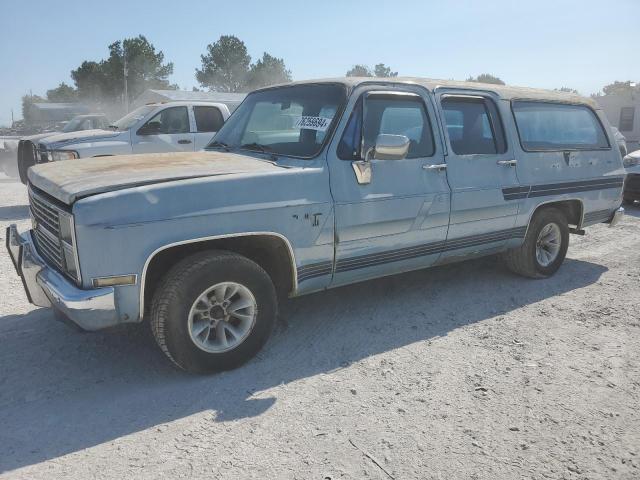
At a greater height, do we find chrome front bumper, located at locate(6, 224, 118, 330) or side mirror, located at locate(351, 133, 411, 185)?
side mirror, located at locate(351, 133, 411, 185)

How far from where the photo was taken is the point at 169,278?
123 inches

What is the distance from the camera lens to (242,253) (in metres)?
3.64

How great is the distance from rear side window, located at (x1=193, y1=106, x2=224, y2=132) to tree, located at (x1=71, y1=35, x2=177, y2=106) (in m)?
58.4

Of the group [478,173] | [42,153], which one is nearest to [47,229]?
[478,173]

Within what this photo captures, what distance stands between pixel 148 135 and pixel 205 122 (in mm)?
1033

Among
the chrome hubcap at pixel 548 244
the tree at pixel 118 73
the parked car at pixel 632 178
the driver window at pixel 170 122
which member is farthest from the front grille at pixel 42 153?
the tree at pixel 118 73

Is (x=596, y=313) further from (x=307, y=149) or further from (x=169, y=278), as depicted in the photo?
(x=169, y=278)

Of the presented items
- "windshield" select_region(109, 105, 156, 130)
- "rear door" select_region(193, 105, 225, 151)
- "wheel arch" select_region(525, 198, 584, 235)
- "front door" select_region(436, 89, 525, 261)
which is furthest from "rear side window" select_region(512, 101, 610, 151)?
"windshield" select_region(109, 105, 156, 130)

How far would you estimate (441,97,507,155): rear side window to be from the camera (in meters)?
4.47

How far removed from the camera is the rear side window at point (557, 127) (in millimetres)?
→ 5082

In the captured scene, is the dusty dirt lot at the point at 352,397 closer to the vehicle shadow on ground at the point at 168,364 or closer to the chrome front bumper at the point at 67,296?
the vehicle shadow on ground at the point at 168,364

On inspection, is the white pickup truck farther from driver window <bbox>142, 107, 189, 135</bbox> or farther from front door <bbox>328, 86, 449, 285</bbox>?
front door <bbox>328, 86, 449, 285</bbox>

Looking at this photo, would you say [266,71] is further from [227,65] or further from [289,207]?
[289,207]

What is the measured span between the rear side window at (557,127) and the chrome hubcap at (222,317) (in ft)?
10.3
